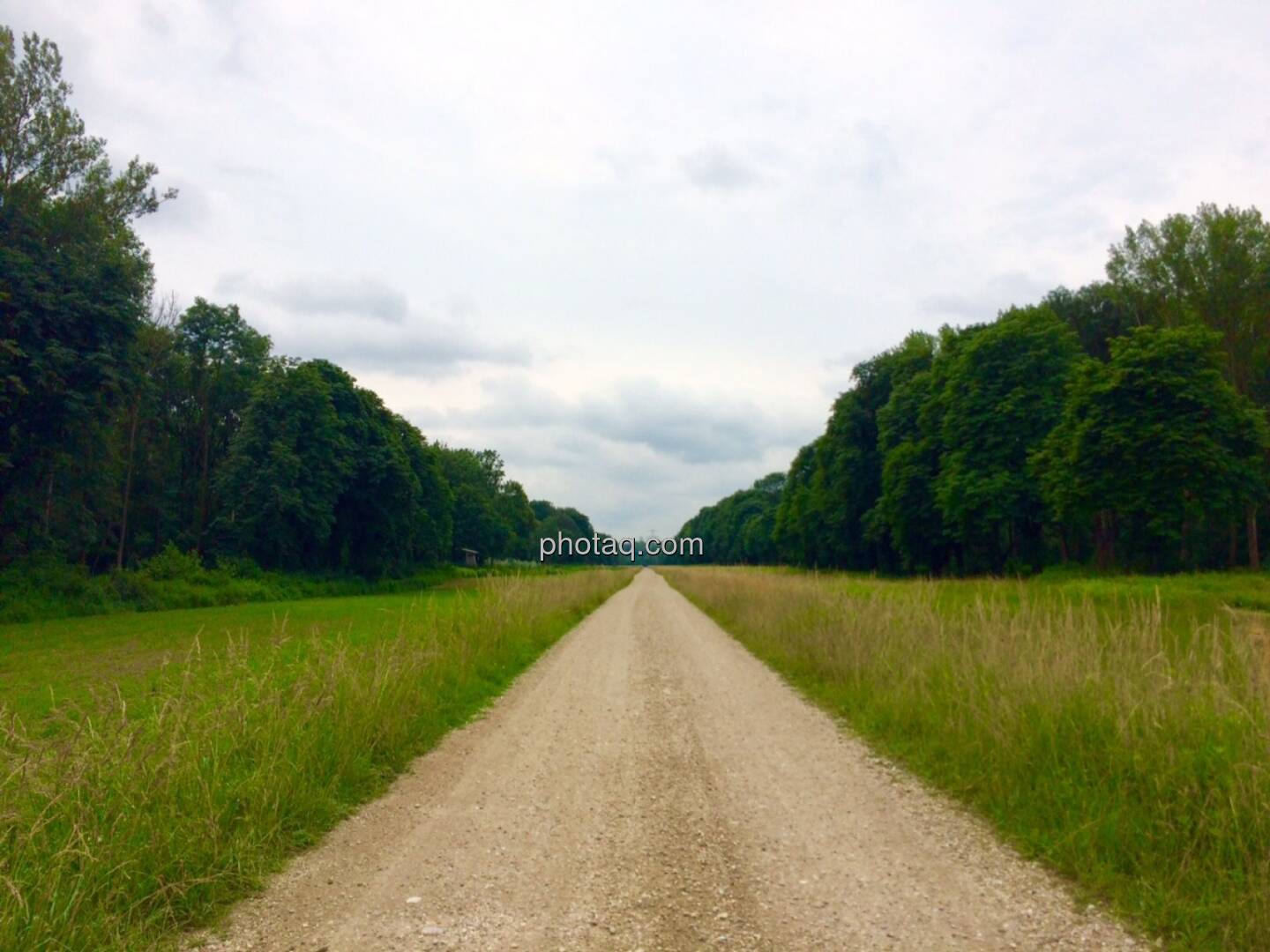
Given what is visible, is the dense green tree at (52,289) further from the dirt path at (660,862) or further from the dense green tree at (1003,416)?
the dense green tree at (1003,416)

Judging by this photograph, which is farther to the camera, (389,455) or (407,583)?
(407,583)

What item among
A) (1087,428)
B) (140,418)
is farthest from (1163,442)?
(140,418)

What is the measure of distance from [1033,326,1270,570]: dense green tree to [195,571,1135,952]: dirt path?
2798 cm

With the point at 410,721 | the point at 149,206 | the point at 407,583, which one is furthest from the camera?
the point at 407,583

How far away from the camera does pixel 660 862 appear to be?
5.31 metres

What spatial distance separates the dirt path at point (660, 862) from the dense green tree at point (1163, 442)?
91.8 feet

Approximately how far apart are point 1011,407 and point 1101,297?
17216 millimetres

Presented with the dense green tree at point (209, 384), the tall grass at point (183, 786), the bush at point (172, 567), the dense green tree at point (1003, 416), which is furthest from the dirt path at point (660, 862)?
the dense green tree at point (209, 384)

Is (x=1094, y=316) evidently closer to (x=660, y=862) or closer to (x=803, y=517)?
(x=803, y=517)

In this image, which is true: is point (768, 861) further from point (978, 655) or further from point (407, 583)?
point (407, 583)

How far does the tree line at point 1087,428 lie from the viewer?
102 feet

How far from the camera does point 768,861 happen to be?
531 cm

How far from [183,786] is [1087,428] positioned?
113 ft

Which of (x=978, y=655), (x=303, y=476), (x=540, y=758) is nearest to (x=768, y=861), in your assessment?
(x=540, y=758)
